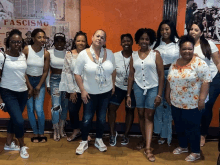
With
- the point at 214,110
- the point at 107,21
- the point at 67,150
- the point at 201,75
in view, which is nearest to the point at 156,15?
the point at 107,21

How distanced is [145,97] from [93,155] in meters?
1.00

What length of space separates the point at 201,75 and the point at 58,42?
6.35ft

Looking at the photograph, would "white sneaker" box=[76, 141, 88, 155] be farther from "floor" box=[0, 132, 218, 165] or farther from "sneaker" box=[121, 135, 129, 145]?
"sneaker" box=[121, 135, 129, 145]

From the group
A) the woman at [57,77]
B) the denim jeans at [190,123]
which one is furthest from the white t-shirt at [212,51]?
the woman at [57,77]

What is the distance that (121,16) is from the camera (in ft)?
11.6

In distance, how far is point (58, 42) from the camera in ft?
10.4

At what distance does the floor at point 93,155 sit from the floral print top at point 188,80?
2.47 feet

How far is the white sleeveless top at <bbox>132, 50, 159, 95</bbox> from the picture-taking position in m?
2.69

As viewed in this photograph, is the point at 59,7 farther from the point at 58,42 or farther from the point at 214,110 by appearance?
the point at 214,110

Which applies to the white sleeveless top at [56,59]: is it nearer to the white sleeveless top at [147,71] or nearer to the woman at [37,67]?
the woman at [37,67]

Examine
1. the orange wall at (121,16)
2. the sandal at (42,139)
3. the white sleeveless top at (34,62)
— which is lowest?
the sandal at (42,139)

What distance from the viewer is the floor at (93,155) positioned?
2.71 m

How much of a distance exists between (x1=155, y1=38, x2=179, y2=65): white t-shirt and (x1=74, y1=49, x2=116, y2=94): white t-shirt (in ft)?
2.25

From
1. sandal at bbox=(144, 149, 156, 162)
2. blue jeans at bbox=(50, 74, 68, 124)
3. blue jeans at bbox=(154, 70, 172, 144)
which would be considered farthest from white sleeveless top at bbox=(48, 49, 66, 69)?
sandal at bbox=(144, 149, 156, 162)
